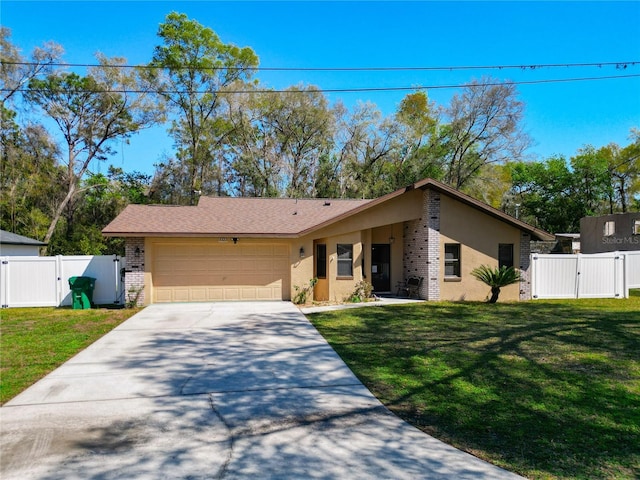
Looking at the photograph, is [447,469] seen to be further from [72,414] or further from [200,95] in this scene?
[200,95]

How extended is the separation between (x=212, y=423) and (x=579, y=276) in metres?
15.1

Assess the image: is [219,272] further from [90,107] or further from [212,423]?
[90,107]

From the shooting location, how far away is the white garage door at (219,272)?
13414 mm

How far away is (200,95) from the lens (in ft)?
95.8

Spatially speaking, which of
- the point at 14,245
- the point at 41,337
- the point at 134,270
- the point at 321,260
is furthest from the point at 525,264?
the point at 14,245

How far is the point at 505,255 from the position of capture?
14547 millimetres

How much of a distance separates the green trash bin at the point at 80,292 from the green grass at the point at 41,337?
360mm

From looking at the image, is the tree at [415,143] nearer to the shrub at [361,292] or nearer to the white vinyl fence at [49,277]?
the shrub at [361,292]

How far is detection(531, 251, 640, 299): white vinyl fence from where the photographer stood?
14805 mm

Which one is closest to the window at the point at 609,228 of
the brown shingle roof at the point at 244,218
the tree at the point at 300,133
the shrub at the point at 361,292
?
the brown shingle roof at the point at 244,218

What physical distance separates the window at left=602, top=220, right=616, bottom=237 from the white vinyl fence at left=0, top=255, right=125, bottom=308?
26.5 meters

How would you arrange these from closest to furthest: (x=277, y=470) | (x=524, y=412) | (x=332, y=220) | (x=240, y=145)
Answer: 1. (x=277, y=470)
2. (x=524, y=412)
3. (x=332, y=220)
4. (x=240, y=145)

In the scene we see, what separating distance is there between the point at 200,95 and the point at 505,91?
859 inches

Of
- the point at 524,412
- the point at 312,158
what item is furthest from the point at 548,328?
the point at 312,158
